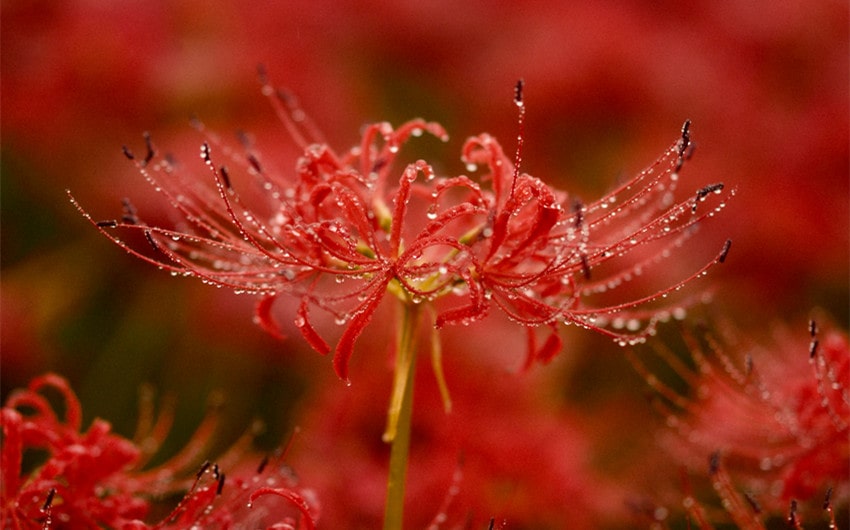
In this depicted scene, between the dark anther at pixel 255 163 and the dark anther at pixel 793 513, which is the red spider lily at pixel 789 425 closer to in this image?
the dark anther at pixel 793 513

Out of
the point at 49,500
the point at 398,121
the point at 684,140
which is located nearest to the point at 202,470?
the point at 49,500

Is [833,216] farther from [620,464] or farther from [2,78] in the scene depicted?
[2,78]

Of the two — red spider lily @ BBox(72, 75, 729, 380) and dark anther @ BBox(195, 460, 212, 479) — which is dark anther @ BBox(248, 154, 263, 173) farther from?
dark anther @ BBox(195, 460, 212, 479)

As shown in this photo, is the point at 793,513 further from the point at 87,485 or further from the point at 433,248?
the point at 87,485

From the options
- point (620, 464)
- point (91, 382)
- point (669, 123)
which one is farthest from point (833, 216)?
point (91, 382)

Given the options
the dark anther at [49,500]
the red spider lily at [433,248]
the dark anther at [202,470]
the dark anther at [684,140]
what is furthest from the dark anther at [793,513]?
the dark anther at [49,500]

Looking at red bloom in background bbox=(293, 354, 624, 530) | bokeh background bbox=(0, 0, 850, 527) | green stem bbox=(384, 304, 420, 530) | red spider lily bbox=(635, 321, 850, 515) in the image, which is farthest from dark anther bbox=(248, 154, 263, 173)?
bokeh background bbox=(0, 0, 850, 527)
